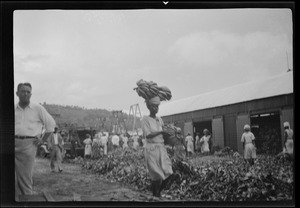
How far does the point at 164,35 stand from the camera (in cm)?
506

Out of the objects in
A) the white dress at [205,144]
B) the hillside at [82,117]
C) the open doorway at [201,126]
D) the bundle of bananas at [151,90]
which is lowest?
the white dress at [205,144]

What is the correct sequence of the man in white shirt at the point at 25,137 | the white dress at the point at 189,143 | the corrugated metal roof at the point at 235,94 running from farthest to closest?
1. the white dress at the point at 189,143
2. the corrugated metal roof at the point at 235,94
3. the man in white shirt at the point at 25,137

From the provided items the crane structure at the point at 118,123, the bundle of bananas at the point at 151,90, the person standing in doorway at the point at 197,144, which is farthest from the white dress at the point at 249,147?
the crane structure at the point at 118,123

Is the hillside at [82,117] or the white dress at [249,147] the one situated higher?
the hillside at [82,117]

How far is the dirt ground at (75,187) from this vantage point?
198 inches

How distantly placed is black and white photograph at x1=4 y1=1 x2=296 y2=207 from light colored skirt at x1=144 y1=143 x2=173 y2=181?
0.05 feet

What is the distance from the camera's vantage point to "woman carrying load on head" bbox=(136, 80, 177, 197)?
5098mm

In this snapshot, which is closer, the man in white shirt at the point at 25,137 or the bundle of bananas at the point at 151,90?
the man in white shirt at the point at 25,137

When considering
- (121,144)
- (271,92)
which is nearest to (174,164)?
(121,144)

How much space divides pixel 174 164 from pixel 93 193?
1.19 metres

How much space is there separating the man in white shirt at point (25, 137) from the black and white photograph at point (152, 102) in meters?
0.01

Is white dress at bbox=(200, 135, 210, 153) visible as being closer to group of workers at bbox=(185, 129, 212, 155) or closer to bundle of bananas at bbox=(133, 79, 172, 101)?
group of workers at bbox=(185, 129, 212, 155)

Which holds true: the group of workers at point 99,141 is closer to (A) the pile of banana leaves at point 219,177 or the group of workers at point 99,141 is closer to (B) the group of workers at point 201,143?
(B) the group of workers at point 201,143

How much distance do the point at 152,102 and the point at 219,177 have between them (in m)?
1.39
